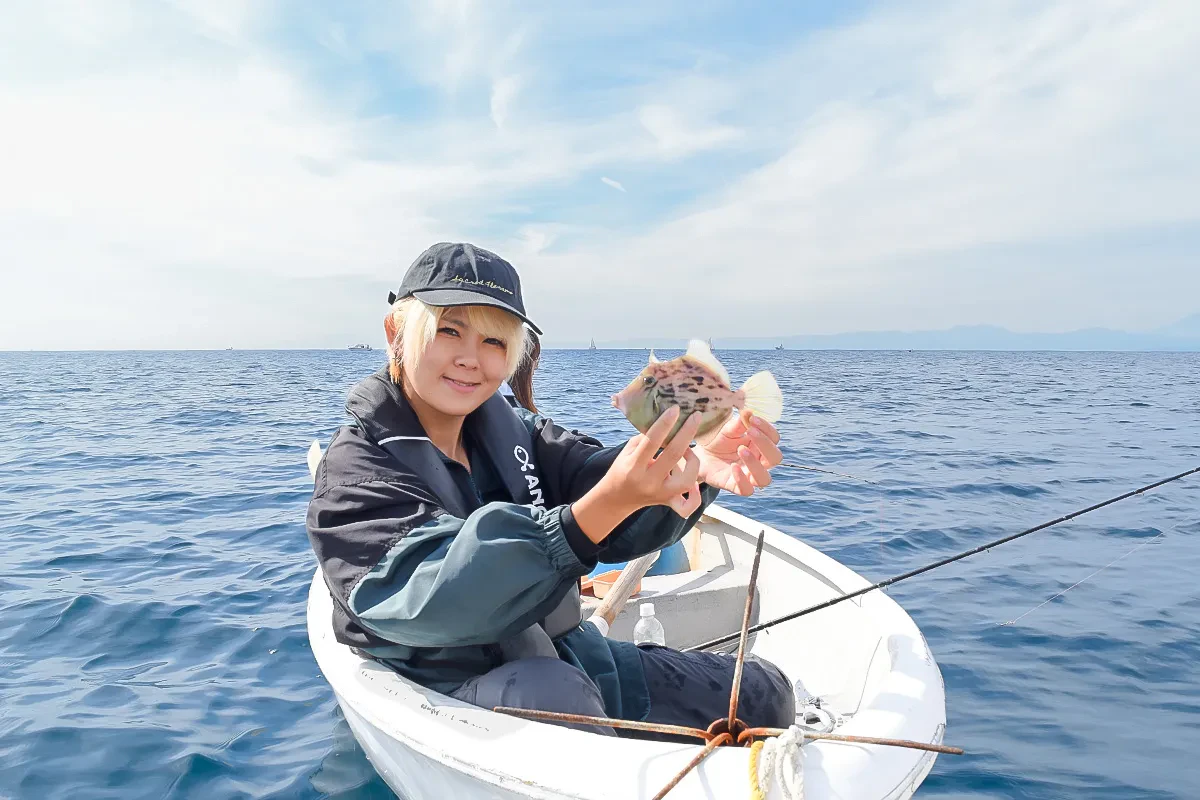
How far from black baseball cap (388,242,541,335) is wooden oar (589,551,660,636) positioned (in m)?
2.16

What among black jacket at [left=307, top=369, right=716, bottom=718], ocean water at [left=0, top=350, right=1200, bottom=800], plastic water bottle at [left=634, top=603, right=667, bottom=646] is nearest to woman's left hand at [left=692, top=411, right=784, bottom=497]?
black jacket at [left=307, top=369, right=716, bottom=718]

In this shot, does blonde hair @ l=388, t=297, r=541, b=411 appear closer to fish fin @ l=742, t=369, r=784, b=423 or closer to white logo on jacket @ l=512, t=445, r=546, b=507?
white logo on jacket @ l=512, t=445, r=546, b=507

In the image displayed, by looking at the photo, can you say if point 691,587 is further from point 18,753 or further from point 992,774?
point 18,753

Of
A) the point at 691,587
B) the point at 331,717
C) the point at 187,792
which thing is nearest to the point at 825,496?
the point at 691,587

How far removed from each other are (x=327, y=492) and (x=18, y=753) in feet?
10.7

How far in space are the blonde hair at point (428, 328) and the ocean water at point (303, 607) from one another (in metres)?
2.38

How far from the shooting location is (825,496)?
10414mm

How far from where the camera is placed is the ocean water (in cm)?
397

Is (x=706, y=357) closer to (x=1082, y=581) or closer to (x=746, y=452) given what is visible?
(x=746, y=452)

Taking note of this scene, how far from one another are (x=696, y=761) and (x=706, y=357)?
121cm

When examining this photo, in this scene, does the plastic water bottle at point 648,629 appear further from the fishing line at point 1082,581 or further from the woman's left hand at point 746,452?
the fishing line at point 1082,581

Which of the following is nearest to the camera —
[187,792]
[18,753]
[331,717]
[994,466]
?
[187,792]

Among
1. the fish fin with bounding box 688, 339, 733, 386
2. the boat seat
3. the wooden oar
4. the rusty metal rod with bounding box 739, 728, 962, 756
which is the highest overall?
the fish fin with bounding box 688, 339, 733, 386

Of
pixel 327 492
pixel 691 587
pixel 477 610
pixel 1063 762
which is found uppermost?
pixel 327 492
